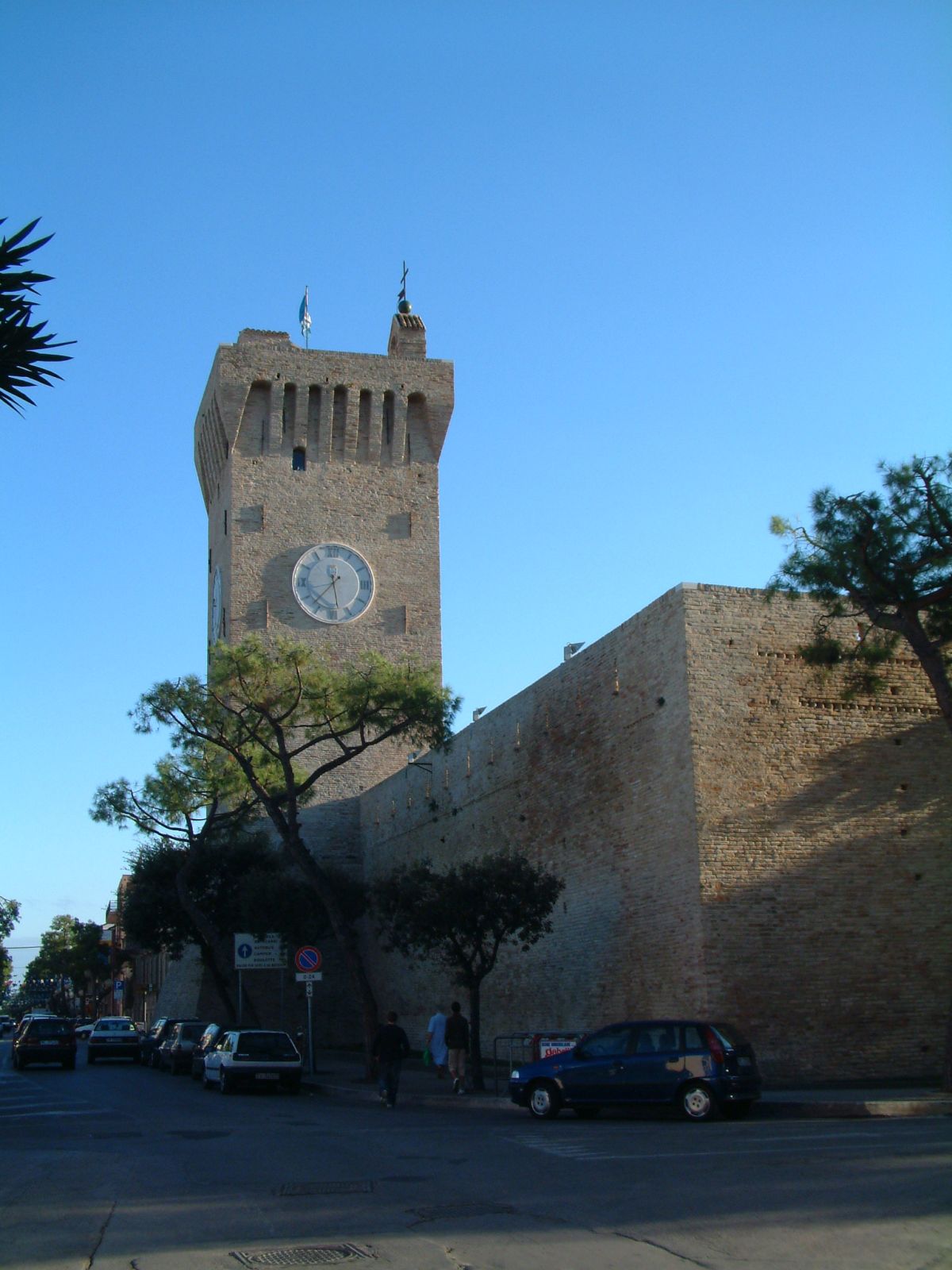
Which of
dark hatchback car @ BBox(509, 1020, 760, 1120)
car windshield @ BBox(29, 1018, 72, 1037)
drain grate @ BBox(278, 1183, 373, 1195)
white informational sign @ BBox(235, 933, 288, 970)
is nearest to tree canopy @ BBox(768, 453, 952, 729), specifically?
dark hatchback car @ BBox(509, 1020, 760, 1120)

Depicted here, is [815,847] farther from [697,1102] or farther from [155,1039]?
[155,1039]

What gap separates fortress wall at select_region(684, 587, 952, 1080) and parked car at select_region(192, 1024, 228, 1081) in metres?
10.8

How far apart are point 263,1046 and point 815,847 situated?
10.3 meters

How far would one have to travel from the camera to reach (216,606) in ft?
144

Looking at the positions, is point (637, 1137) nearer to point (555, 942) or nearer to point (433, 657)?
point (555, 942)

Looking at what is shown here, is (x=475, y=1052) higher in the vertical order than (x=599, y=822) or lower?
lower

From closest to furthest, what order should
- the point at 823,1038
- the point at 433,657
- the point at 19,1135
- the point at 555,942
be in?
the point at 19,1135 → the point at 823,1038 → the point at 555,942 → the point at 433,657

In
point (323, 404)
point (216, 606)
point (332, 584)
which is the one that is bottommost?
point (332, 584)

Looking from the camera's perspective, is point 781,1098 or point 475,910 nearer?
point 781,1098

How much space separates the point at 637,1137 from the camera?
1319 centimetres

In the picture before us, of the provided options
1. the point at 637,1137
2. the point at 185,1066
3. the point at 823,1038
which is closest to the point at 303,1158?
the point at 637,1137

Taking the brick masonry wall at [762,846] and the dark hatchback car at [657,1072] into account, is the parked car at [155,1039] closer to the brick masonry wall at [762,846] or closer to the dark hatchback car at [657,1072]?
the brick masonry wall at [762,846]

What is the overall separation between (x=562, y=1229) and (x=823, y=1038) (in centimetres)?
1224

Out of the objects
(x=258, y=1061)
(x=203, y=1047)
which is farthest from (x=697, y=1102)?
(x=203, y=1047)
